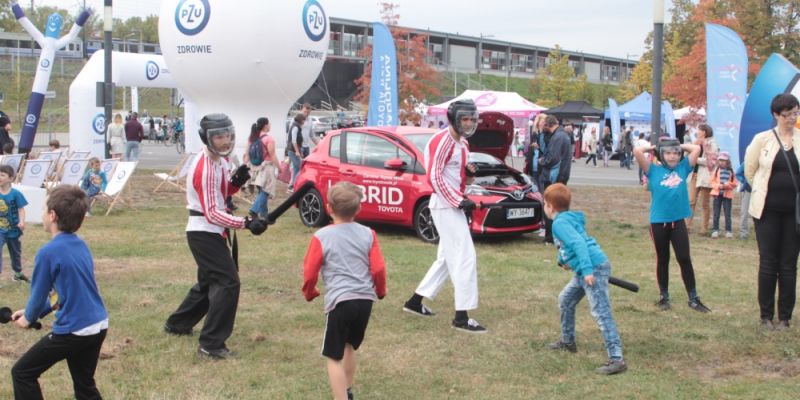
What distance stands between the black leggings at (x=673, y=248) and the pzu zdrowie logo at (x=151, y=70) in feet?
61.6

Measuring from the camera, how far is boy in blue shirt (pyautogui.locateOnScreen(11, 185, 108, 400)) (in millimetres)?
4113

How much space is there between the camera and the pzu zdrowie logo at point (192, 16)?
1895cm

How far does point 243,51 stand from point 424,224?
9.33 metres

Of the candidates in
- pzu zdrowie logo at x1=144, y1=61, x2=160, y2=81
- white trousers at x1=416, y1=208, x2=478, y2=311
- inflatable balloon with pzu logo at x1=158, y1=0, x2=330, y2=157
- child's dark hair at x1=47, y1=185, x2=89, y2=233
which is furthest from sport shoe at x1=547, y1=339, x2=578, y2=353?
pzu zdrowie logo at x1=144, y1=61, x2=160, y2=81

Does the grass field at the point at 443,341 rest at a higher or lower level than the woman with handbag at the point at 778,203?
lower

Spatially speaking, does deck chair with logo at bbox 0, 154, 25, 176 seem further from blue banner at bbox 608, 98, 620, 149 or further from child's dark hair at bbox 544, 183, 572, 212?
blue banner at bbox 608, 98, 620, 149

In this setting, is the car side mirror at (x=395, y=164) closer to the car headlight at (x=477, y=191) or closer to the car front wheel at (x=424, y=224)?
the car front wheel at (x=424, y=224)

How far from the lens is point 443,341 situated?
6.54 metres

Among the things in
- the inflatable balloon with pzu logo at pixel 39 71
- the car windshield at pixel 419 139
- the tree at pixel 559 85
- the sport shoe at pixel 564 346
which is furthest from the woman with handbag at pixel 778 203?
the tree at pixel 559 85

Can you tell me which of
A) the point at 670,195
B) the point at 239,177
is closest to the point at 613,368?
the point at 670,195

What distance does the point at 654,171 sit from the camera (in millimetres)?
7418

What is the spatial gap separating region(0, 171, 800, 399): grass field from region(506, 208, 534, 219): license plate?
2.44 feet

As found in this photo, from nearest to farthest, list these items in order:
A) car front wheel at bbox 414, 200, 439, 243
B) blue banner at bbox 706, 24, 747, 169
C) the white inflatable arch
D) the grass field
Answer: the grass field, car front wheel at bbox 414, 200, 439, 243, blue banner at bbox 706, 24, 747, 169, the white inflatable arch

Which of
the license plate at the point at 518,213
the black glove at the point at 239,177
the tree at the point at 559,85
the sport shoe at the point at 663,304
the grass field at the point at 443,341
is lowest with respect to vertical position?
the grass field at the point at 443,341
